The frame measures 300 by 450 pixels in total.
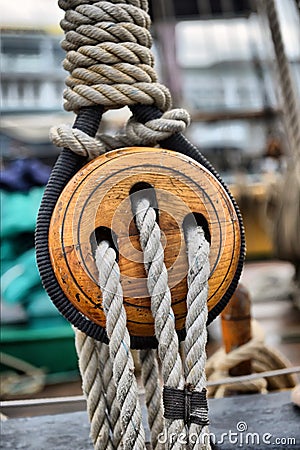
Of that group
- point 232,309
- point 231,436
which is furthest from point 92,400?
point 232,309

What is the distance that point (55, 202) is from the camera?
1.78 feet

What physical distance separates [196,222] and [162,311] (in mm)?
90

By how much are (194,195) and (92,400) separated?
233 mm

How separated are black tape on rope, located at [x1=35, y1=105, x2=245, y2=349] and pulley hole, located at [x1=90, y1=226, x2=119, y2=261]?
0.05 meters

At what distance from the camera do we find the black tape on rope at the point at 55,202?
52cm

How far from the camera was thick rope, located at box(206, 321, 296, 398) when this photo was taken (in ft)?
2.89

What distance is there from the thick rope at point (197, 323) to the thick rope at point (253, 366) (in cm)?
37

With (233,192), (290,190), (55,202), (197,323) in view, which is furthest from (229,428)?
(233,192)

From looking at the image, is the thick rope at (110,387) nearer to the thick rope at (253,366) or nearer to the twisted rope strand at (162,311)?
the twisted rope strand at (162,311)

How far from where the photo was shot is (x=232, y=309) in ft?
2.93

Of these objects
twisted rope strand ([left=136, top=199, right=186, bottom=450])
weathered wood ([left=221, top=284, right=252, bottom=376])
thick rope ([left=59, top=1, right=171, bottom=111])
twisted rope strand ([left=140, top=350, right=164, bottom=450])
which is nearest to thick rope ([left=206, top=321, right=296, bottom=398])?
weathered wood ([left=221, top=284, right=252, bottom=376])

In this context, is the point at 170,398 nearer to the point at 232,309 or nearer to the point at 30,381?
the point at 232,309

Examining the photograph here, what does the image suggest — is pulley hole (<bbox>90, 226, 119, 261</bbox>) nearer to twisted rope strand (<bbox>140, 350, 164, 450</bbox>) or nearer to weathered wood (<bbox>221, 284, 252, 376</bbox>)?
twisted rope strand (<bbox>140, 350, 164, 450</bbox>)

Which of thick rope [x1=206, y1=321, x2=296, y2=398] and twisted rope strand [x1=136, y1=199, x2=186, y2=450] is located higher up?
twisted rope strand [x1=136, y1=199, x2=186, y2=450]
